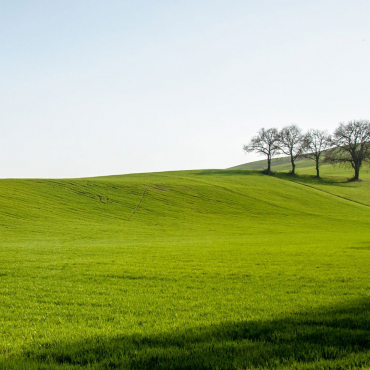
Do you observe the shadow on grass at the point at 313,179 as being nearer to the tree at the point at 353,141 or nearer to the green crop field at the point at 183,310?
the tree at the point at 353,141

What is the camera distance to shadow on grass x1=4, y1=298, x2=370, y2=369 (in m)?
5.27

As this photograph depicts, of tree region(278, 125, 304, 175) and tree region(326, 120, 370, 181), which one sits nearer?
tree region(326, 120, 370, 181)

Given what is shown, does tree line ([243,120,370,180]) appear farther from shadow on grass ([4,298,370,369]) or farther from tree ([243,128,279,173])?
shadow on grass ([4,298,370,369])

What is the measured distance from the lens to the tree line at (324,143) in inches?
3455

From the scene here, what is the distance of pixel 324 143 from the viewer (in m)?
92.7

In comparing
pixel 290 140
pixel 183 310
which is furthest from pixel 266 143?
pixel 183 310

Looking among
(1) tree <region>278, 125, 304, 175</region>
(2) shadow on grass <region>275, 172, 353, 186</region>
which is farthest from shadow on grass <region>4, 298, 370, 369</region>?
(1) tree <region>278, 125, 304, 175</region>

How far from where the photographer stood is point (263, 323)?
23.5 ft

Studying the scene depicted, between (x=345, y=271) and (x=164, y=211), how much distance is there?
3873cm

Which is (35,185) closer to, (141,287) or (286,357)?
(141,287)

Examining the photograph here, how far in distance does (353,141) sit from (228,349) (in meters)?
94.1

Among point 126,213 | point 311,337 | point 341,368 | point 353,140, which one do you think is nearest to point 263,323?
point 311,337

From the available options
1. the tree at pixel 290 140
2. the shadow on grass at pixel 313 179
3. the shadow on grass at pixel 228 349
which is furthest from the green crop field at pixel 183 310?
the tree at pixel 290 140

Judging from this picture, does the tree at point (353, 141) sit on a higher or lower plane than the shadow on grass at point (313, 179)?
higher
